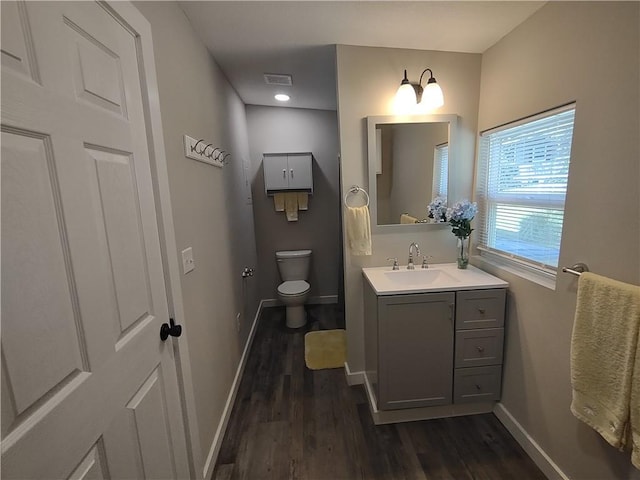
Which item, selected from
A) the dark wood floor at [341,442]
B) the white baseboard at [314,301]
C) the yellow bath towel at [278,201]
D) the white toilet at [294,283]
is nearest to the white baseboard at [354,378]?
the dark wood floor at [341,442]

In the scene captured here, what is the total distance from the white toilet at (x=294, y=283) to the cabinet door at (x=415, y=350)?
1.37 metres

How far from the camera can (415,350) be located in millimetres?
1701

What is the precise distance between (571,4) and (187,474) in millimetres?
2693

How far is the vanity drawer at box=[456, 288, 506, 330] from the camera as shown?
5.50ft

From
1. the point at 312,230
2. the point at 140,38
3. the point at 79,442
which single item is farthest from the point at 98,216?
the point at 312,230

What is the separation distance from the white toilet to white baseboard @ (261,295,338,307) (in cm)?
42

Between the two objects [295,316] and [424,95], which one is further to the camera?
[295,316]

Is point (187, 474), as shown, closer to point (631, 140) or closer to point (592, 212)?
point (592, 212)

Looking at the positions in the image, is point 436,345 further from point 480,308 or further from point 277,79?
point 277,79

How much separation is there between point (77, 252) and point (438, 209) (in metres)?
1.95

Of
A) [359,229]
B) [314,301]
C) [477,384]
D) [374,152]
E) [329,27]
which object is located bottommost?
[314,301]

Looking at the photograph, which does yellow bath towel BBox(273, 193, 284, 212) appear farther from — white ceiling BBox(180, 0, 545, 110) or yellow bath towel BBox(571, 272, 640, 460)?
yellow bath towel BBox(571, 272, 640, 460)

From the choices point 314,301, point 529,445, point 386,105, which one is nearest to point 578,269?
point 529,445

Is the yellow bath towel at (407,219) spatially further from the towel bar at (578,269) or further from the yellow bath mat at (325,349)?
→ the yellow bath mat at (325,349)
